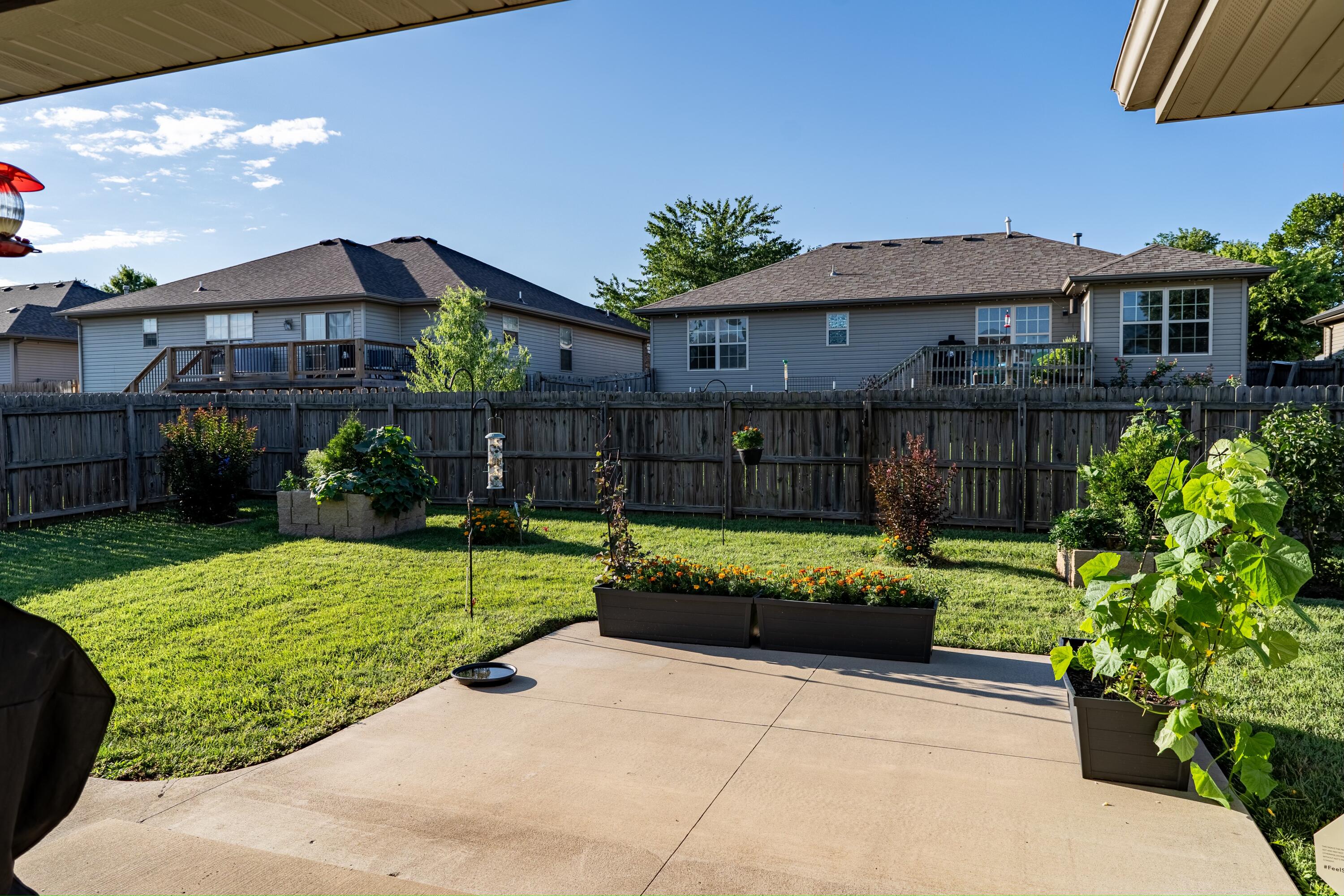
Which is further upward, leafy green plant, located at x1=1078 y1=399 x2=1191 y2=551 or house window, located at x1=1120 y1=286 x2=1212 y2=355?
house window, located at x1=1120 y1=286 x2=1212 y2=355

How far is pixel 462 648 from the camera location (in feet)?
18.9

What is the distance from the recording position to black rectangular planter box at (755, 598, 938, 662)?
5.50 metres

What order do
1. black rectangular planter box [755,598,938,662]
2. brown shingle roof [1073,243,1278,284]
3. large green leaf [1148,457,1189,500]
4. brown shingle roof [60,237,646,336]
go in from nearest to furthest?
large green leaf [1148,457,1189,500], black rectangular planter box [755,598,938,662], brown shingle roof [1073,243,1278,284], brown shingle roof [60,237,646,336]

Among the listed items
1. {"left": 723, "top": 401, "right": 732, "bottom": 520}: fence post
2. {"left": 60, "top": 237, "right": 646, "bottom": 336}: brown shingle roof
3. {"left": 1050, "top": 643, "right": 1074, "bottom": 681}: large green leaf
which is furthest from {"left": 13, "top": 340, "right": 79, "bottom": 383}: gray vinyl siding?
{"left": 1050, "top": 643, "right": 1074, "bottom": 681}: large green leaf

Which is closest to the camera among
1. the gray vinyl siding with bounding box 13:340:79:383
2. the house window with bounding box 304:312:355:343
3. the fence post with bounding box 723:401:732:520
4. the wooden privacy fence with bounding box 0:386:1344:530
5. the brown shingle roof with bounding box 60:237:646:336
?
the wooden privacy fence with bounding box 0:386:1344:530

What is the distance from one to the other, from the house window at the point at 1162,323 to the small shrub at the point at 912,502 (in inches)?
454

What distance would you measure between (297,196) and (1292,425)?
66.6 ft

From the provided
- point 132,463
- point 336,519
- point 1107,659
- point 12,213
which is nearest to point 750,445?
point 336,519

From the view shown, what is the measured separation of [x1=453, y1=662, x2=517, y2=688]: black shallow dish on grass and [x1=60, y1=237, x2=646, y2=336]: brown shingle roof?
1880cm

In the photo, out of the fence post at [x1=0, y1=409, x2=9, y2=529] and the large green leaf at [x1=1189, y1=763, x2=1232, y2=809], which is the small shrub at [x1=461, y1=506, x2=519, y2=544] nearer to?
the fence post at [x1=0, y1=409, x2=9, y2=529]

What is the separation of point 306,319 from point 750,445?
1717cm

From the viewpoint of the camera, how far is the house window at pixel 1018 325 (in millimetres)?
20016

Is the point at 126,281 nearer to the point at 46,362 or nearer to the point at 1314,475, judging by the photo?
the point at 46,362

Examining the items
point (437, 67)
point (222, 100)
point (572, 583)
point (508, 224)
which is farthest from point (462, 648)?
point (508, 224)
